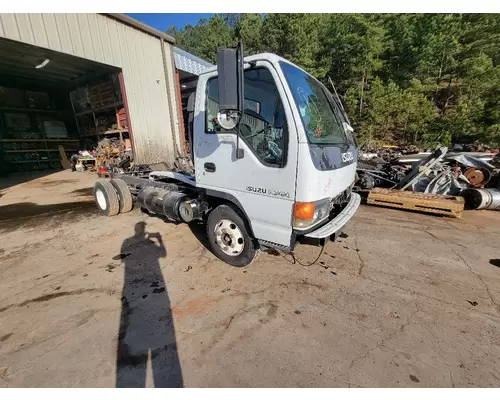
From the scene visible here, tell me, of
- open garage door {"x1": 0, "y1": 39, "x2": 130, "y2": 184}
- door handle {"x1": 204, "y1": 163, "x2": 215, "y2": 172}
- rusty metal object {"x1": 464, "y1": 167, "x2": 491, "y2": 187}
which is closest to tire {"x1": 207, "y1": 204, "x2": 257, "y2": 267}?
door handle {"x1": 204, "y1": 163, "x2": 215, "y2": 172}

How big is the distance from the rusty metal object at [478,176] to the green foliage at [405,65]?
12.6 meters

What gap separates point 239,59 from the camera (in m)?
2.01

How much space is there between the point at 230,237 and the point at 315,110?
6.30 ft

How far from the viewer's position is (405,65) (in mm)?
20328

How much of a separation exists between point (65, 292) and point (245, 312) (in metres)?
2.18

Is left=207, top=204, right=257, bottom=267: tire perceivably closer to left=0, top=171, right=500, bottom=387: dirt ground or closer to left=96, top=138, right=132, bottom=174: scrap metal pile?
left=0, top=171, right=500, bottom=387: dirt ground

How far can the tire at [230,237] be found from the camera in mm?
2920

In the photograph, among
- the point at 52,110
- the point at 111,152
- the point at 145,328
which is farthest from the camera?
the point at 52,110

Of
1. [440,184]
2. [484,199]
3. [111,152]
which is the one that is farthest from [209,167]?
[111,152]

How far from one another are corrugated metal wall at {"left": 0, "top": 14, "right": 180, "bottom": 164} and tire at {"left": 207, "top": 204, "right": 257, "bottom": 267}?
7605 millimetres

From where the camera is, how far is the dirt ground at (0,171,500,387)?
70.6 inches

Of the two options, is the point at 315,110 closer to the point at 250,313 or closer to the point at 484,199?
the point at 250,313

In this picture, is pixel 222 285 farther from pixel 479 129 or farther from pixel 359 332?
pixel 479 129

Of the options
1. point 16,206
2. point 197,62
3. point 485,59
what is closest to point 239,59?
point 16,206
